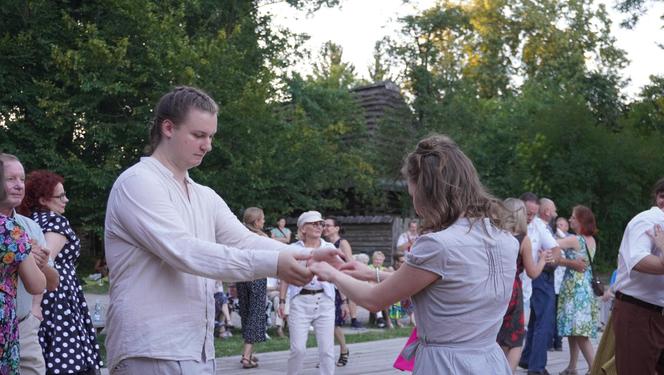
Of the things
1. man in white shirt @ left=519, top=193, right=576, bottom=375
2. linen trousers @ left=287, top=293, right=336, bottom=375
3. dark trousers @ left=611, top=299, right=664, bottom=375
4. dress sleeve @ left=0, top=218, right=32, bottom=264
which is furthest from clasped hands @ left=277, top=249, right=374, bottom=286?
man in white shirt @ left=519, top=193, right=576, bottom=375

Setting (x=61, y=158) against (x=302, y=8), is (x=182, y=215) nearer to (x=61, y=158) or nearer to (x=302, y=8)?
(x=61, y=158)

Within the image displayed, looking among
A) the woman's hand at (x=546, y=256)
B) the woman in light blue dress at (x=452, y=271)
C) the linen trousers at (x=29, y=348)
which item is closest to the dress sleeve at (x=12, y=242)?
the linen trousers at (x=29, y=348)

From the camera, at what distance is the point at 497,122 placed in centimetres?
3350

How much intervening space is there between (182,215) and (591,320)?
25.3 ft

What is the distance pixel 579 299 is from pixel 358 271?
708 cm

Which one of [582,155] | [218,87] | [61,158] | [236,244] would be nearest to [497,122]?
[582,155]

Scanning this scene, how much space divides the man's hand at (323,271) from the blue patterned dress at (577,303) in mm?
7035

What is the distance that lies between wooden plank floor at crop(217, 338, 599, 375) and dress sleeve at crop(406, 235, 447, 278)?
6.92m

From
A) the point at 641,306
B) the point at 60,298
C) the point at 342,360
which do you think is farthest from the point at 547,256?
the point at 60,298

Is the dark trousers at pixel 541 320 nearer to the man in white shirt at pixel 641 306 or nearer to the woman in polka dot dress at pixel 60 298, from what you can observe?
the man in white shirt at pixel 641 306

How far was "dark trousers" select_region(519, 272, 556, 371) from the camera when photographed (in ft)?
33.0

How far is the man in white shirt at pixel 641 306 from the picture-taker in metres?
5.91

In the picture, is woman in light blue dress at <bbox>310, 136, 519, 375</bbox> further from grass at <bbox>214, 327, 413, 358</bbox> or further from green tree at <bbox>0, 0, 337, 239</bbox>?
green tree at <bbox>0, 0, 337, 239</bbox>

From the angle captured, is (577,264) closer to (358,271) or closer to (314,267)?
(358,271)
